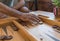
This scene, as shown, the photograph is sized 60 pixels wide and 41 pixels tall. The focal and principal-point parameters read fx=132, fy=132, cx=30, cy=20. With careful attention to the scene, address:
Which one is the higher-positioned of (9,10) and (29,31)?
(9,10)

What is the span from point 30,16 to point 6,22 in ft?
0.82

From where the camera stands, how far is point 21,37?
3.31ft

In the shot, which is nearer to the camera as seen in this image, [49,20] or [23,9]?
[49,20]

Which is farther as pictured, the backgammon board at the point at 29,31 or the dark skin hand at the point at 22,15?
the dark skin hand at the point at 22,15

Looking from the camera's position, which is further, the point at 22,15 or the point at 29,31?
the point at 22,15

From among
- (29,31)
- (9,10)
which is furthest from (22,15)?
(29,31)

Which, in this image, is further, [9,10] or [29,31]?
[9,10]

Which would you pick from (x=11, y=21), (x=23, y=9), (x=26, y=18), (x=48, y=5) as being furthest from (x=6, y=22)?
(x=48, y=5)

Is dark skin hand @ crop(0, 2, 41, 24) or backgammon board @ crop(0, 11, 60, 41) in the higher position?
dark skin hand @ crop(0, 2, 41, 24)

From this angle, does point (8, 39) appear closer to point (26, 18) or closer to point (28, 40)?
point (28, 40)

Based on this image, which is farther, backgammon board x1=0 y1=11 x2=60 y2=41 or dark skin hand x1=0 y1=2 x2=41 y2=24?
dark skin hand x1=0 y1=2 x2=41 y2=24

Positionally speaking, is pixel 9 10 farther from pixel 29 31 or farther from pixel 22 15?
pixel 29 31

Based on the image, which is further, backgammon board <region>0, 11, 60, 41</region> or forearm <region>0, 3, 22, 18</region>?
forearm <region>0, 3, 22, 18</region>

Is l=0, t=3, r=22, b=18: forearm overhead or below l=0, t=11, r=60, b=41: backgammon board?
overhead
